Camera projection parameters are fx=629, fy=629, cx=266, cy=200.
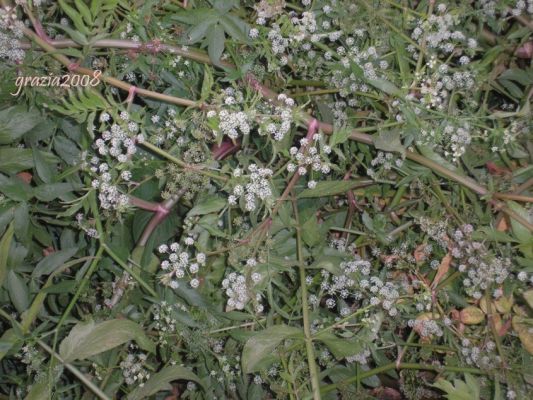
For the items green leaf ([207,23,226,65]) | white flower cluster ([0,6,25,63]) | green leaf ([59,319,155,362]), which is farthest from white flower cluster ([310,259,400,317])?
white flower cluster ([0,6,25,63])

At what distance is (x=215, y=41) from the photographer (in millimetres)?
1099

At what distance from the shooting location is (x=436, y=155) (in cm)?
117

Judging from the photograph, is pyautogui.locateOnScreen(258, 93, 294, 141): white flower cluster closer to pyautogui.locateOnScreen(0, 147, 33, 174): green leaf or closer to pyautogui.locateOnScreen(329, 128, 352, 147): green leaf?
pyautogui.locateOnScreen(329, 128, 352, 147): green leaf

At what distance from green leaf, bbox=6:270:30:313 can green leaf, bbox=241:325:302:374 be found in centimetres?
51

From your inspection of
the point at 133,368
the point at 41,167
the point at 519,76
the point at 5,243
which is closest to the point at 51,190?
the point at 41,167

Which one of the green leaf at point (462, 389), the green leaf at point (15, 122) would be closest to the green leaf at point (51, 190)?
the green leaf at point (15, 122)

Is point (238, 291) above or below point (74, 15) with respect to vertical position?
below

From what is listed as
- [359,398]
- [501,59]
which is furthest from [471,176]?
[359,398]

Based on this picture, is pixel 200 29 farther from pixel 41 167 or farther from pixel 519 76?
pixel 519 76

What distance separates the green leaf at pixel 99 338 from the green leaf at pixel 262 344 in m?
0.22

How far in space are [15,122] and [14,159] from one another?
0.08 metres

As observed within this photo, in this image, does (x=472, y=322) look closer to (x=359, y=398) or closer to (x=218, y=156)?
(x=359, y=398)

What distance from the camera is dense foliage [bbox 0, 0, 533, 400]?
1104 millimetres

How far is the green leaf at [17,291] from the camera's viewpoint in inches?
51.2
